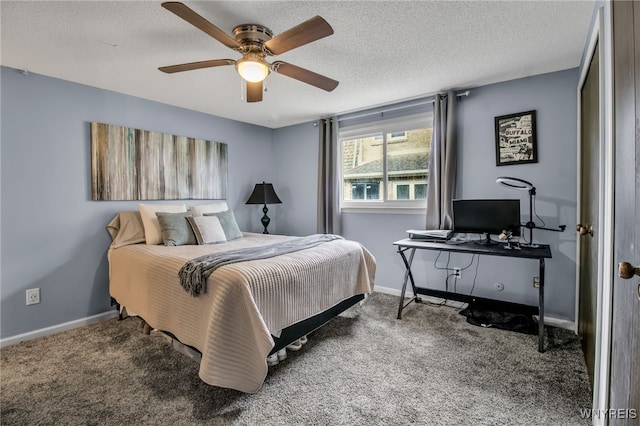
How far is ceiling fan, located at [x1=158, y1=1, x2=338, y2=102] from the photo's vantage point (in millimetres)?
1547

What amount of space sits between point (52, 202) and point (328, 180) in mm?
2876

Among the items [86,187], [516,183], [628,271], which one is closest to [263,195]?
[86,187]

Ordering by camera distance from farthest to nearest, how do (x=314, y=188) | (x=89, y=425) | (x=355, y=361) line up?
(x=314, y=188)
(x=355, y=361)
(x=89, y=425)

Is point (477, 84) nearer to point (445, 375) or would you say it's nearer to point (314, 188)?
point (314, 188)

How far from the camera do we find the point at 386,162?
3758mm

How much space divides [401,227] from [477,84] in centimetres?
167

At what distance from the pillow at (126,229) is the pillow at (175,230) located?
0.26 meters

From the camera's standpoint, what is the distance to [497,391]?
5.87 feet

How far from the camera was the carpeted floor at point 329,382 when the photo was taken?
63.1 inches

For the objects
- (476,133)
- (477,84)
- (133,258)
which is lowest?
(133,258)

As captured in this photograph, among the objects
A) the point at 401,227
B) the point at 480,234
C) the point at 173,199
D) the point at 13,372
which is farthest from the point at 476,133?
the point at 13,372

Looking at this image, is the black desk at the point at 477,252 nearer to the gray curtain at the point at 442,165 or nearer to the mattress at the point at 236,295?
the gray curtain at the point at 442,165

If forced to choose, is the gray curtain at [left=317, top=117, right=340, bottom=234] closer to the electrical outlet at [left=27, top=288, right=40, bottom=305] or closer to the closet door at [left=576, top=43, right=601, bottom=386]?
the closet door at [left=576, top=43, right=601, bottom=386]

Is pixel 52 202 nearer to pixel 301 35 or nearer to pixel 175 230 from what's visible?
→ pixel 175 230
